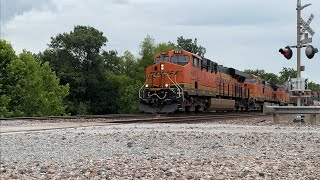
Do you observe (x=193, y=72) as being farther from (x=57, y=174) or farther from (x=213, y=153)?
(x=57, y=174)

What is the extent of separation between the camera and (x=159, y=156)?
6.52 m

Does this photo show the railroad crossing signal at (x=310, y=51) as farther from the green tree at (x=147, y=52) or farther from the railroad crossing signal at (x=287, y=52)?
the green tree at (x=147, y=52)

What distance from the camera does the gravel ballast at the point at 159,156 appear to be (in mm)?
5211

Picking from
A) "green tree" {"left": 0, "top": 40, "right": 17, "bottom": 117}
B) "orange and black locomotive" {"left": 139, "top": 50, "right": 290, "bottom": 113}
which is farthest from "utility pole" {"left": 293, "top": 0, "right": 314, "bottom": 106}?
"green tree" {"left": 0, "top": 40, "right": 17, "bottom": 117}

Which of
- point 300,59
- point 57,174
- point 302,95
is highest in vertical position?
point 300,59

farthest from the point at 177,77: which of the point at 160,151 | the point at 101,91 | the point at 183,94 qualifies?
the point at 101,91

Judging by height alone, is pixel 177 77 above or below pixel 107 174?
above

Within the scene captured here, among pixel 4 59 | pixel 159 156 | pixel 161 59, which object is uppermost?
pixel 4 59

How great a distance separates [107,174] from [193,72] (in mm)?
16853

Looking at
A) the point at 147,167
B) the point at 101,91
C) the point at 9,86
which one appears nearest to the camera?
the point at 147,167

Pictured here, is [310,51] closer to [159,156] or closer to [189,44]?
[159,156]

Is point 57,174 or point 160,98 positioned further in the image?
point 160,98

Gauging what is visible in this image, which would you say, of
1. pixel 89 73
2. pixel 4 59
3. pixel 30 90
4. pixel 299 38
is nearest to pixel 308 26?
pixel 299 38

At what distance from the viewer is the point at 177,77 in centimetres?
2092
